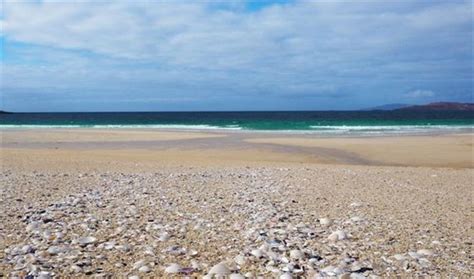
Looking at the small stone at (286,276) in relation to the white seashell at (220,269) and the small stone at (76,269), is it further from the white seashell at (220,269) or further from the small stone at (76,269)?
the small stone at (76,269)

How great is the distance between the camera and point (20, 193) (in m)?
9.00

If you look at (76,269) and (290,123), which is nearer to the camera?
(76,269)

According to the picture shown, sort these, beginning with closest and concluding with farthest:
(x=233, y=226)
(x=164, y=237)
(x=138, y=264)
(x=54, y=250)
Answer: (x=138, y=264)
(x=54, y=250)
(x=164, y=237)
(x=233, y=226)

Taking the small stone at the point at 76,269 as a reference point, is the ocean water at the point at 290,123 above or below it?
above

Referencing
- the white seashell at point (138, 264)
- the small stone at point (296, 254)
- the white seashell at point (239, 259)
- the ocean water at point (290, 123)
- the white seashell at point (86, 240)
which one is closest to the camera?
the white seashell at point (138, 264)

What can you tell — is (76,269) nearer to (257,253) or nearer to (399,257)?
(257,253)

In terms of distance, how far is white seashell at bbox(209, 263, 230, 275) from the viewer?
15.0 feet

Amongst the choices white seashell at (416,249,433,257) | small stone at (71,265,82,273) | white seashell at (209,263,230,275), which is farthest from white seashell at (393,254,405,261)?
small stone at (71,265,82,273)

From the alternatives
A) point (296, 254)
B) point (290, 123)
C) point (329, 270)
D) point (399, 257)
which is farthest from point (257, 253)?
point (290, 123)

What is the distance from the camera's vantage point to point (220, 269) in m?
4.64

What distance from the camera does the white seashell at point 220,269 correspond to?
4.58 m

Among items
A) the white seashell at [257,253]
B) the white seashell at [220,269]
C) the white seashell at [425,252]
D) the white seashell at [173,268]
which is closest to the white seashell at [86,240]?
the white seashell at [173,268]

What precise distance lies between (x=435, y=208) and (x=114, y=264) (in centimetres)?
606

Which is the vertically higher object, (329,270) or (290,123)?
(290,123)
